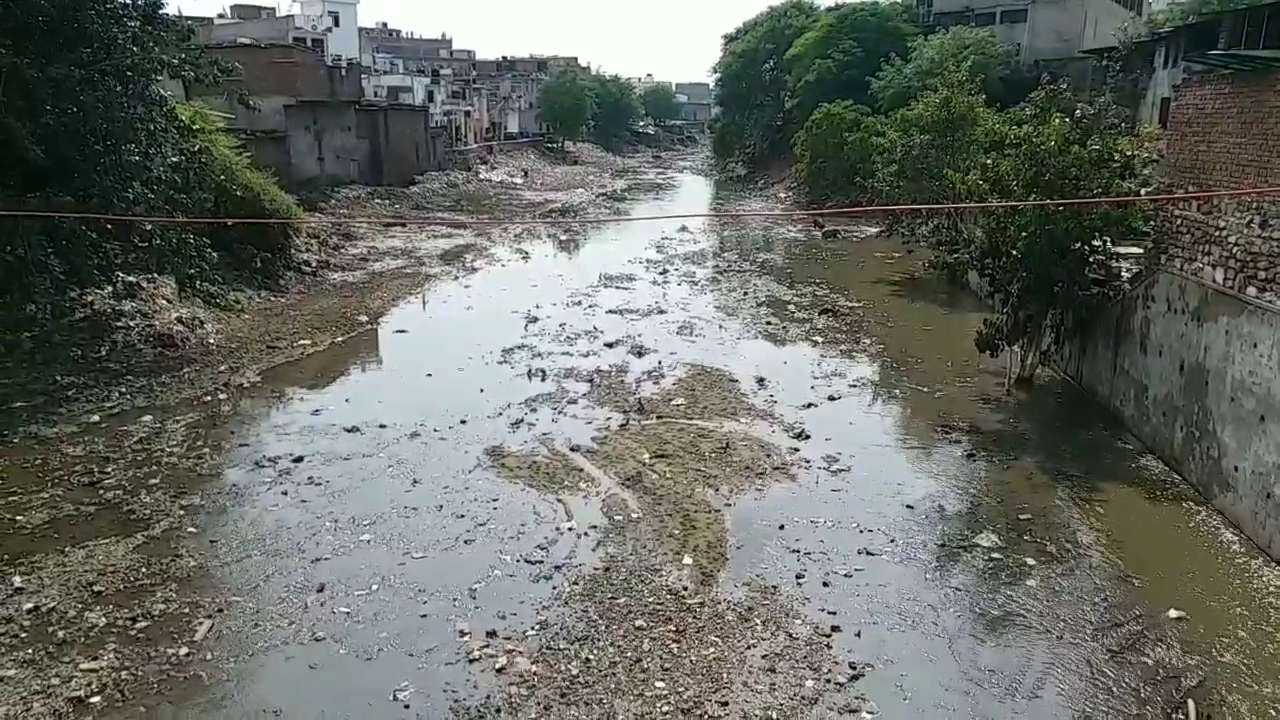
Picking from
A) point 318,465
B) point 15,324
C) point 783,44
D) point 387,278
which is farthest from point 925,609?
point 783,44

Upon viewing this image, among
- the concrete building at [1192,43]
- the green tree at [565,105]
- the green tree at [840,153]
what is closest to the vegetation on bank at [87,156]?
the concrete building at [1192,43]

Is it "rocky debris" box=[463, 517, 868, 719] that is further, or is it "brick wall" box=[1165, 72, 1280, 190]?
"brick wall" box=[1165, 72, 1280, 190]

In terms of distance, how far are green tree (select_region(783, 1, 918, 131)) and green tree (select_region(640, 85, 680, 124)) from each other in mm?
57611

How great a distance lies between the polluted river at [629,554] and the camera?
6.65 m

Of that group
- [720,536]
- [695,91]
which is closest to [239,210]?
[720,536]

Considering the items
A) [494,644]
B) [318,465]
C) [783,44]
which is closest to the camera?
[494,644]

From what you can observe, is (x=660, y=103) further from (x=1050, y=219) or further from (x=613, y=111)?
(x=1050, y=219)

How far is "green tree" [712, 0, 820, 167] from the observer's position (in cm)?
5084

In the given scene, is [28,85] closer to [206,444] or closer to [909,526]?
[206,444]

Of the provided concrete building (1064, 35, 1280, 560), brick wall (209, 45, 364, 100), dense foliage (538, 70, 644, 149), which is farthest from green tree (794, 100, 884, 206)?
dense foliage (538, 70, 644, 149)

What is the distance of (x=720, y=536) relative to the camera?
8898mm

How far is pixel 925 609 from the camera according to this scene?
774 cm

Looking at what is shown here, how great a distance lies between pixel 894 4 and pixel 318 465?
41.6 meters

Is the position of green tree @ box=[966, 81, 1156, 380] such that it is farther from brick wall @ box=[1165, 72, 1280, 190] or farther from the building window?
the building window
